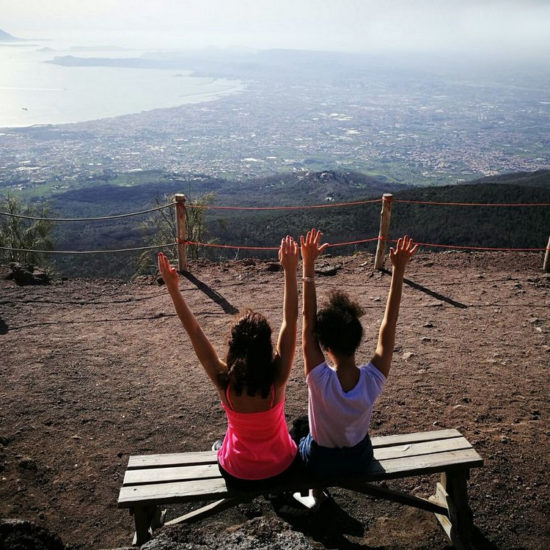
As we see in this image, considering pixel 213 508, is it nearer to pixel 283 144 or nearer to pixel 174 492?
pixel 174 492

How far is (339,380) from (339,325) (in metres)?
0.33

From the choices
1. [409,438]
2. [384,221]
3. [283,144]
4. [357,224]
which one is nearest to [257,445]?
[409,438]

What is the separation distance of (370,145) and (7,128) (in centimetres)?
9436

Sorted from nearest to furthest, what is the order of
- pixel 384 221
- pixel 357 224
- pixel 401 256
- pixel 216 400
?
pixel 401 256 → pixel 216 400 → pixel 384 221 → pixel 357 224

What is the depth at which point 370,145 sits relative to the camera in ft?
411

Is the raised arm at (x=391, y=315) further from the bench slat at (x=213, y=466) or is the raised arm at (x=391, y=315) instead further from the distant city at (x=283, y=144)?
the distant city at (x=283, y=144)

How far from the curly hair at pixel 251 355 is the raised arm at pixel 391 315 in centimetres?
63

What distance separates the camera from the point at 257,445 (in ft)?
8.52

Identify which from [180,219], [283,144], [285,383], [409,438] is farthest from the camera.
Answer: [283,144]

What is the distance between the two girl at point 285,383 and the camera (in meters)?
2.45

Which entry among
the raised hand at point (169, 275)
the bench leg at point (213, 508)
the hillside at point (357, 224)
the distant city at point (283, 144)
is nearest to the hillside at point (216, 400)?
the bench leg at point (213, 508)

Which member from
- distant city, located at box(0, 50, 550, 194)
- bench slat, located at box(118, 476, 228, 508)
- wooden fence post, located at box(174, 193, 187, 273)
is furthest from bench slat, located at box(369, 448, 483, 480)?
distant city, located at box(0, 50, 550, 194)

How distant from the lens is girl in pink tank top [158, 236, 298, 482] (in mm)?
2420

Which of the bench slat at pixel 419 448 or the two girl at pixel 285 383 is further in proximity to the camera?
the bench slat at pixel 419 448
